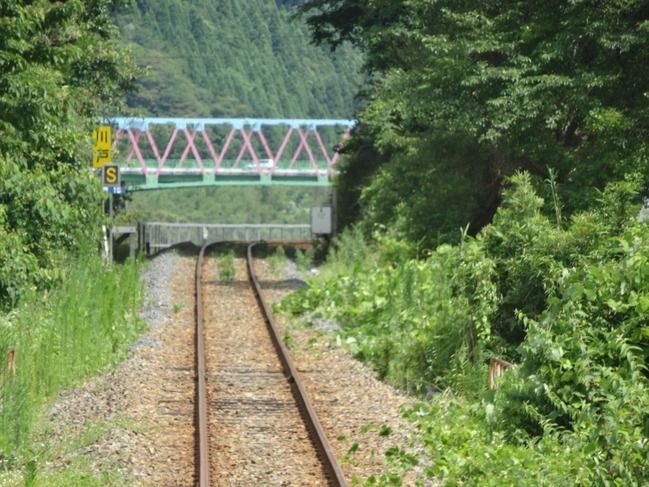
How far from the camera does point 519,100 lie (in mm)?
19656

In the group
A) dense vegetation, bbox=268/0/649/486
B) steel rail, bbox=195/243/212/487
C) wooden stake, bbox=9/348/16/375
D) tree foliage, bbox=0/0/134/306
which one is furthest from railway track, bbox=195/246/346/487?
tree foliage, bbox=0/0/134/306

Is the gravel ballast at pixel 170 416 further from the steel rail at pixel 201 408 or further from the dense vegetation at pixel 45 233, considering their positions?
the dense vegetation at pixel 45 233

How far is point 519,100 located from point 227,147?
282 ft

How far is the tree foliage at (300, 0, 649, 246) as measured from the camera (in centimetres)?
1822

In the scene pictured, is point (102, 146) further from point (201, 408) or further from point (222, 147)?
point (222, 147)

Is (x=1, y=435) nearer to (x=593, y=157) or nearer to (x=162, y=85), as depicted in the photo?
(x=593, y=157)

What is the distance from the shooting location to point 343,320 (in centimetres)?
2144

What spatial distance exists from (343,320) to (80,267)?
19.0ft

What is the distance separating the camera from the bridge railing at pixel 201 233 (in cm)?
5266

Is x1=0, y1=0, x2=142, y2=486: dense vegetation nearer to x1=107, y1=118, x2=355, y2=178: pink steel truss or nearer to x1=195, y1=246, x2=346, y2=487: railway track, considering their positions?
x1=195, y1=246, x2=346, y2=487: railway track

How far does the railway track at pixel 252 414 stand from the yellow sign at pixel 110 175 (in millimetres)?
4742

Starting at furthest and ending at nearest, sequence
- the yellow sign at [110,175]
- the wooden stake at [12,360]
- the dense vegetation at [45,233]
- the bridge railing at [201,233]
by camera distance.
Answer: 1. the bridge railing at [201,233]
2. the yellow sign at [110,175]
3. the dense vegetation at [45,233]
4. the wooden stake at [12,360]

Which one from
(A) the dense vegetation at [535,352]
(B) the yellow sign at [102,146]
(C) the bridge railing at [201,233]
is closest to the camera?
(A) the dense vegetation at [535,352]

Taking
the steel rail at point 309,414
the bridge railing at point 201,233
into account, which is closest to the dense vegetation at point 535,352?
the steel rail at point 309,414
